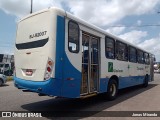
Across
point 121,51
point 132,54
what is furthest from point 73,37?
point 132,54

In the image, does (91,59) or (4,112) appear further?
(91,59)

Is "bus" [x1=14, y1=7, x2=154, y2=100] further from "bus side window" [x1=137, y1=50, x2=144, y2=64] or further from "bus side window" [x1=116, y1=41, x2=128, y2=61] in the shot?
"bus side window" [x1=137, y1=50, x2=144, y2=64]

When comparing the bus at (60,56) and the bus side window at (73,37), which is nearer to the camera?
the bus at (60,56)

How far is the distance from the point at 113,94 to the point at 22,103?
14.3ft

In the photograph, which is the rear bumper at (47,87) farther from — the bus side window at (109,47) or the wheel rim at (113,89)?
the wheel rim at (113,89)

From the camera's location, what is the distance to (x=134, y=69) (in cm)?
1509

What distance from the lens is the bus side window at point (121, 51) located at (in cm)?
1211

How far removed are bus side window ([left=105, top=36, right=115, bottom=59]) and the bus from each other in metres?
0.05

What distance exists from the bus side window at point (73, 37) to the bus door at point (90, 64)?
0.56m

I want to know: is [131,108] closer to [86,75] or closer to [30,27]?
[86,75]

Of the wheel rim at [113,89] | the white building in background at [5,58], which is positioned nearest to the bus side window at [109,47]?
the wheel rim at [113,89]

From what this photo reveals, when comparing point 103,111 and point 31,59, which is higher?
point 31,59

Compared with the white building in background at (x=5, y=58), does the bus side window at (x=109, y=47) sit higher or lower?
lower

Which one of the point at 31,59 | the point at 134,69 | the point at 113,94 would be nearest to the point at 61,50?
the point at 31,59
